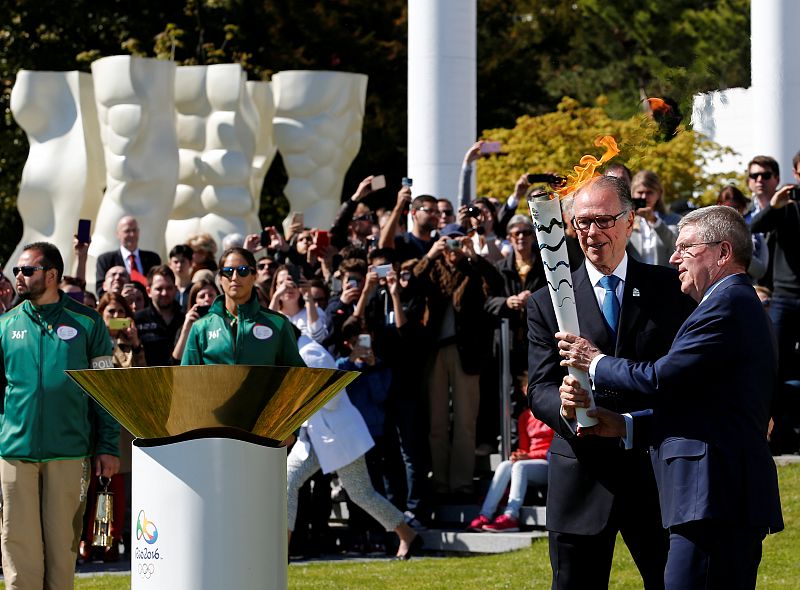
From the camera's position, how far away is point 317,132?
76.2 feet

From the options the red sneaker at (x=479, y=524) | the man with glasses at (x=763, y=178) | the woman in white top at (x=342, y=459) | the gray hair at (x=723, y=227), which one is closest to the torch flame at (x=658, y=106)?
the gray hair at (x=723, y=227)

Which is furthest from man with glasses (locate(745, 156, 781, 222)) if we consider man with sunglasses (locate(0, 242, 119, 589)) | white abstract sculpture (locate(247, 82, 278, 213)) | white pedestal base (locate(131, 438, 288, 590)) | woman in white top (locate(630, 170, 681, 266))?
white abstract sculpture (locate(247, 82, 278, 213))

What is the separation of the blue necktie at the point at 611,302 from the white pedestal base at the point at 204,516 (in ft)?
5.00

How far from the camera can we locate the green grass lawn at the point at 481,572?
10.2m

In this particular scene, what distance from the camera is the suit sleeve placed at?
6504 mm

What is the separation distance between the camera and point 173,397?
600 centimetres

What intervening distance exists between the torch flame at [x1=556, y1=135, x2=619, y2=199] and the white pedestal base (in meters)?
1.55

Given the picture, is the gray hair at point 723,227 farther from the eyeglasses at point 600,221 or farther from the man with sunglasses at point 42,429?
the man with sunglasses at point 42,429

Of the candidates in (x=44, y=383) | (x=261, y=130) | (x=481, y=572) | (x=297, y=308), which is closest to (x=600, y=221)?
(x=44, y=383)

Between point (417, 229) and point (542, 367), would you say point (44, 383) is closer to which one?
point (542, 367)

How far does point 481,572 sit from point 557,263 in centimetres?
505

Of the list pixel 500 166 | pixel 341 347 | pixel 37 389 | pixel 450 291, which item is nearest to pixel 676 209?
pixel 450 291

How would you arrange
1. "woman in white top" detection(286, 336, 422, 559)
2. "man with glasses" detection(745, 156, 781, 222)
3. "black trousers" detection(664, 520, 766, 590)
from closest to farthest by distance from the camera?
"black trousers" detection(664, 520, 766, 590)
"woman in white top" detection(286, 336, 422, 559)
"man with glasses" detection(745, 156, 781, 222)

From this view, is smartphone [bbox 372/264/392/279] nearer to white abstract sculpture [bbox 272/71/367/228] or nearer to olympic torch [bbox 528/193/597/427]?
olympic torch [bbox 528/193/597/427]
